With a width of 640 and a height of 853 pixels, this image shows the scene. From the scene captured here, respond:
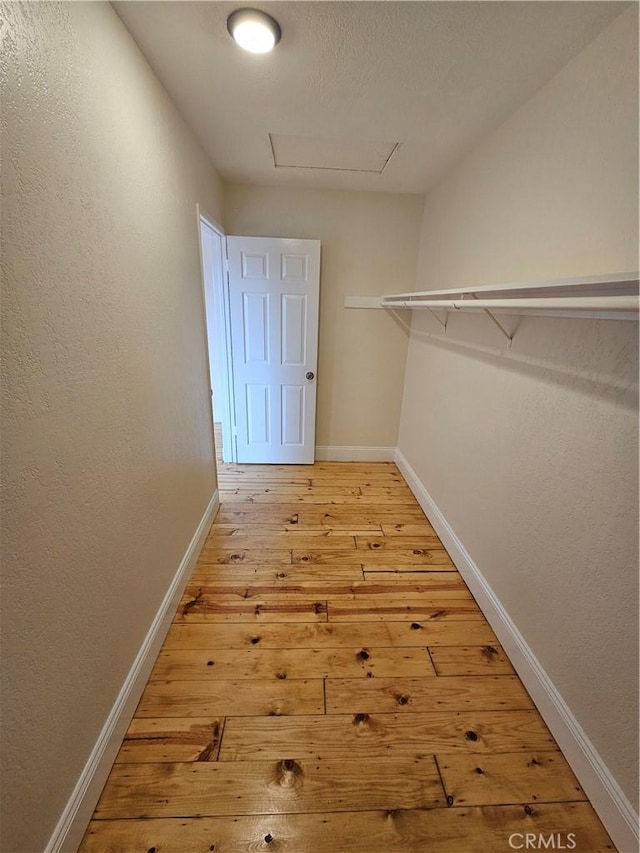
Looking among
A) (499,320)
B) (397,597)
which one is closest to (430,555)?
(397,597)

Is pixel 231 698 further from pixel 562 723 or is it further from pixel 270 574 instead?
pixel 562 723

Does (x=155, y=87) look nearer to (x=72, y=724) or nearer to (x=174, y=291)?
(x=174, y=291)

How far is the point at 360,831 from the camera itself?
3.46 ft

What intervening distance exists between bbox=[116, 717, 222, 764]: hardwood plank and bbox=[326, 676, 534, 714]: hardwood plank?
17.4 inches

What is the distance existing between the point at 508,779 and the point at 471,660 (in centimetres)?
42

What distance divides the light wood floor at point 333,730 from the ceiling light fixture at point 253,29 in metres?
2.35

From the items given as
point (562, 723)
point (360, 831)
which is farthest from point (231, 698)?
point (562, 723)

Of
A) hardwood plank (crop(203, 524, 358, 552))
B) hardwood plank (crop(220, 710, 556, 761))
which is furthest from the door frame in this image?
hardwood plank (crop(220, 710, 556, 761))

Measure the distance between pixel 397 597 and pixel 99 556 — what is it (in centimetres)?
148

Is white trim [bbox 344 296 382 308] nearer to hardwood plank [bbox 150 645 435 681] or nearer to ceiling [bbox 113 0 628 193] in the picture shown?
ceiling [bbox 113 0 628 193]

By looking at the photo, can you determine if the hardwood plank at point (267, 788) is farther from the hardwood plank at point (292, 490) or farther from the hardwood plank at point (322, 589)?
the hardwood plank at point (292, 490)

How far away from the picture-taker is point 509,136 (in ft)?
5.38

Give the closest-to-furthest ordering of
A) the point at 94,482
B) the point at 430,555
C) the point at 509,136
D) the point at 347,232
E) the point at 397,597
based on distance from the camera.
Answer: the point at 94,482 → the point at 509,136 → the point at 397,597 → the point at 430,555 → the point at 347,232

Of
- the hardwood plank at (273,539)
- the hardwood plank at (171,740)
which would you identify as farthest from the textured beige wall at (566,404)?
the hardwood plank at (171,740)
